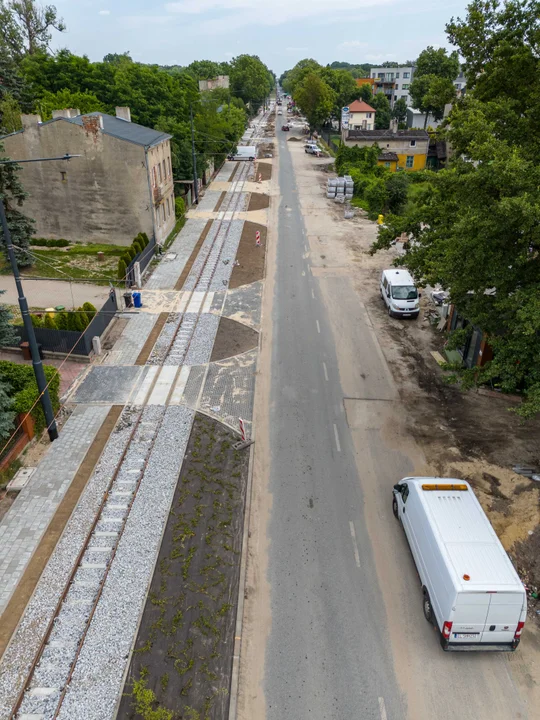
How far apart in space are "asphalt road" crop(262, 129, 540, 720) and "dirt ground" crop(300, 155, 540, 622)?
2.75ft

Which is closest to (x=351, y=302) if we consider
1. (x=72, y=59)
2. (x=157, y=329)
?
(x=157, y=329)

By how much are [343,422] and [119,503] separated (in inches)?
329

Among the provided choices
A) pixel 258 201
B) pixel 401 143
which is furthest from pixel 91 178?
pixel 401 143


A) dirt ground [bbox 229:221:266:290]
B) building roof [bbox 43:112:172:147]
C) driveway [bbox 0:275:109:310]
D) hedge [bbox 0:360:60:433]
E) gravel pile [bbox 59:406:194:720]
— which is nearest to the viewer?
gravel pile [bbox 59:406:194:720]

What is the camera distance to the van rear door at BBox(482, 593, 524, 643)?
10.2 m

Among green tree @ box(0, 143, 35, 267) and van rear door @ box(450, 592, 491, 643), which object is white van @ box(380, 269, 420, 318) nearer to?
van rear door @ box(450, 592, 491, 643)

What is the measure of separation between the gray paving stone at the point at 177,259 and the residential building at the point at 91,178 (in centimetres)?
191

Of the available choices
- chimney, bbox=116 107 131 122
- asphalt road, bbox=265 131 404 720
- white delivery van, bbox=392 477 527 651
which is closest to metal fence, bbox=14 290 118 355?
asphalt road, bbox=265 131 404 720

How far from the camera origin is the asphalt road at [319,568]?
10305mm

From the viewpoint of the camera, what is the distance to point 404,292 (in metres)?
26.9

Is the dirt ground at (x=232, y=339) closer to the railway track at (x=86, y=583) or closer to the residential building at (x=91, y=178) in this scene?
the railway track at (x=86, y=583)

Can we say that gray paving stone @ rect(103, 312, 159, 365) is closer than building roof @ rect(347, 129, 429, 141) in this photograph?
Yes

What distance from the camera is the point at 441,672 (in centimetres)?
1068

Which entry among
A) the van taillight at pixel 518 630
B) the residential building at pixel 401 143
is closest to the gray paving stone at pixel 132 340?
the van taillight at pixel 518 630
